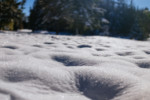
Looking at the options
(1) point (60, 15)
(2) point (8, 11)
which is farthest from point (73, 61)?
(2) point (8, 11)

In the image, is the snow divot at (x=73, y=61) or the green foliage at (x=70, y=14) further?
the green foliage at (x=70, y=14)

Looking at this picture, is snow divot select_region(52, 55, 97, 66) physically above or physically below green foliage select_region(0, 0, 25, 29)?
below

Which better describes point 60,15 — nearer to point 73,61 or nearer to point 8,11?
point 8,11

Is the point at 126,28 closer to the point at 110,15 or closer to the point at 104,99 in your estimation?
the point at 110,15

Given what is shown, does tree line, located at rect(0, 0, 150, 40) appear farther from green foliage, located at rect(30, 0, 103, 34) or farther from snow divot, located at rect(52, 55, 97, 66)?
snow divot, located at rect(52, 55, 97, 66)

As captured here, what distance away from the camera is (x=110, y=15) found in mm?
16828

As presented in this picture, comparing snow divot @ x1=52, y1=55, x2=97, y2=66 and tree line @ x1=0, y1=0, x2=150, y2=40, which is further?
tree line @ x1=0, y1=0, x2=150, y2=40

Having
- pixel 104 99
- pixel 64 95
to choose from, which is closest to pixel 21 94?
pixel 64 95

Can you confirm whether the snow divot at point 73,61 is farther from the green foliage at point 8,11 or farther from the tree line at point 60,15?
the green foliage at point 8,11

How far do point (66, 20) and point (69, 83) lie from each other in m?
8.43

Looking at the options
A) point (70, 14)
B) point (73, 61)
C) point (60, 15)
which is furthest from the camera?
point (70, 14)

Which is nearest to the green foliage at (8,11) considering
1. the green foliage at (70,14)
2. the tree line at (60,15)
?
the tree line at (60,15)

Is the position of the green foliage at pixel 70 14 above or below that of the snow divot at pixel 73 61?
above

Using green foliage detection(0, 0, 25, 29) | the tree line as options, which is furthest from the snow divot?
green foliage detection(0, 0, 25, 29)
